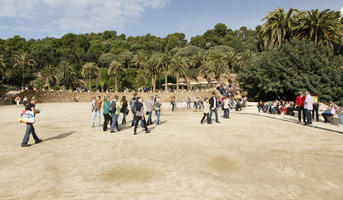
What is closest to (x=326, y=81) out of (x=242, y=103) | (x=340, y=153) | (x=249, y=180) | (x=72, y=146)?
(x=242, y=103)

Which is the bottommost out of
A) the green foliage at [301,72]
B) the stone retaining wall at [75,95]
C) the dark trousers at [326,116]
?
the dark trousers at [326,116]

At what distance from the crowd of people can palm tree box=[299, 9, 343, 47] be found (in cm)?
1868

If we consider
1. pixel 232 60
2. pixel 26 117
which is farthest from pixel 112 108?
pixel 232 60

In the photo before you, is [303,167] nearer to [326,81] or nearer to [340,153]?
[340,153]

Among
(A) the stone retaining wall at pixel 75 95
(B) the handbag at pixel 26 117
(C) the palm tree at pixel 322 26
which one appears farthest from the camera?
(A) the stone retaining wall at pixel 75 95

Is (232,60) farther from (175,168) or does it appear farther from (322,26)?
(175,168)

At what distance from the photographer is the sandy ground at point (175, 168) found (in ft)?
13.2

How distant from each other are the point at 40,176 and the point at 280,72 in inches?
1083

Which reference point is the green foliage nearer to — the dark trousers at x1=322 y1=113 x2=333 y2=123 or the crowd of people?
the crowd of people

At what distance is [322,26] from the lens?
30.3m

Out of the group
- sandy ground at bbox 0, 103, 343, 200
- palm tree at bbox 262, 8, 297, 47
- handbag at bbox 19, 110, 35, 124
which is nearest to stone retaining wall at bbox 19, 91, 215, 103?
palm tree at bbox 262, 8, 297, 47

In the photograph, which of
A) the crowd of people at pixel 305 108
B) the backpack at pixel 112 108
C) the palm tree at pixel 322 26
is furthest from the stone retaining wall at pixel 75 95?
the backpack at pixel 112 108

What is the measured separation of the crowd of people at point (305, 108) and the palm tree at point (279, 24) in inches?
710

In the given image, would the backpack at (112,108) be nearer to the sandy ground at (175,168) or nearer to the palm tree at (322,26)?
the sandy ground at (175,168)
